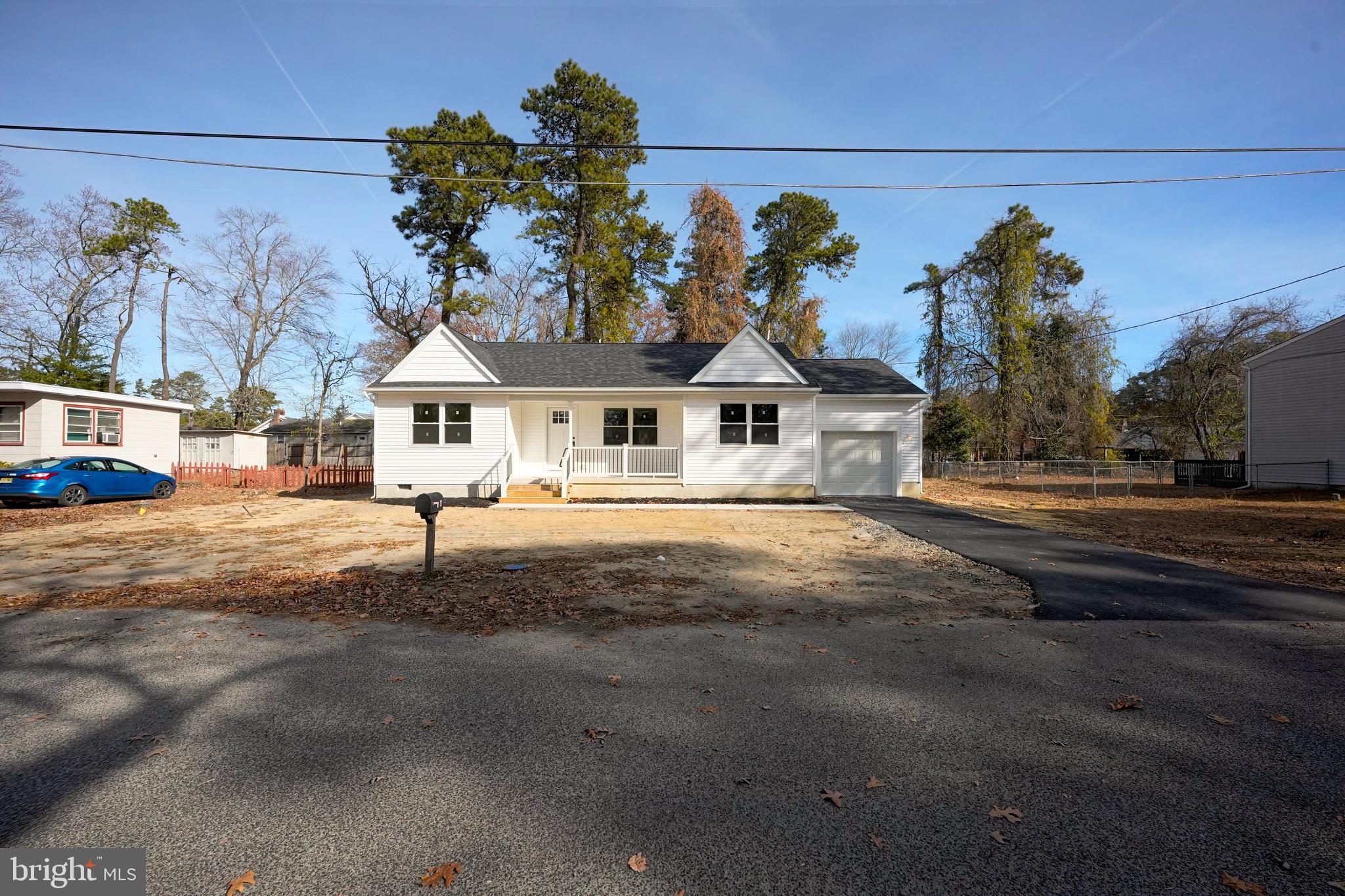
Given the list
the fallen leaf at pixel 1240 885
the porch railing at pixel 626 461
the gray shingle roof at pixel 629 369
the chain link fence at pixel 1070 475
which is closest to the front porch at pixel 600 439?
the porch railing at pixel 626 461

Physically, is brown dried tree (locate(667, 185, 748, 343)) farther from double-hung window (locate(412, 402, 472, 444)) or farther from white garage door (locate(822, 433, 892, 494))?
double-hung window (locate(412, 402, 472, 444))

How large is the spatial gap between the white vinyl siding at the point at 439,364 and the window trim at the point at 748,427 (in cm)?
727

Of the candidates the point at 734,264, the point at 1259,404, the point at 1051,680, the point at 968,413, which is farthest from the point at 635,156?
the point at 1051,680

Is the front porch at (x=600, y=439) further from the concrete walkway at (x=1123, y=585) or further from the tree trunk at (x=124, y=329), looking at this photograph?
the tree trunk at (x=124, y=329)

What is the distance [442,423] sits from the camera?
1830 centimetres

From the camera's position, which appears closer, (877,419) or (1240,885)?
(1240,885)

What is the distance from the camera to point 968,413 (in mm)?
32375

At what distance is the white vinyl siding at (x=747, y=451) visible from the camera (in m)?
18.8

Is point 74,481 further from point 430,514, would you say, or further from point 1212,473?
point 1212,473

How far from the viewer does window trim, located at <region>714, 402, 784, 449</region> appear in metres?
18.8

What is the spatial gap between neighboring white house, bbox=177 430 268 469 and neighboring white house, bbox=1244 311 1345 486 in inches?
1740

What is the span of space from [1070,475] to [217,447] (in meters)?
43.5

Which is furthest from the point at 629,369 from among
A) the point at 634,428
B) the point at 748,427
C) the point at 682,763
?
the point at 682,763

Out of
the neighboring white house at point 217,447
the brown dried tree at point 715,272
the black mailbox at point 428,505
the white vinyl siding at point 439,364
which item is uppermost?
the brown dried tree at point 715,272
